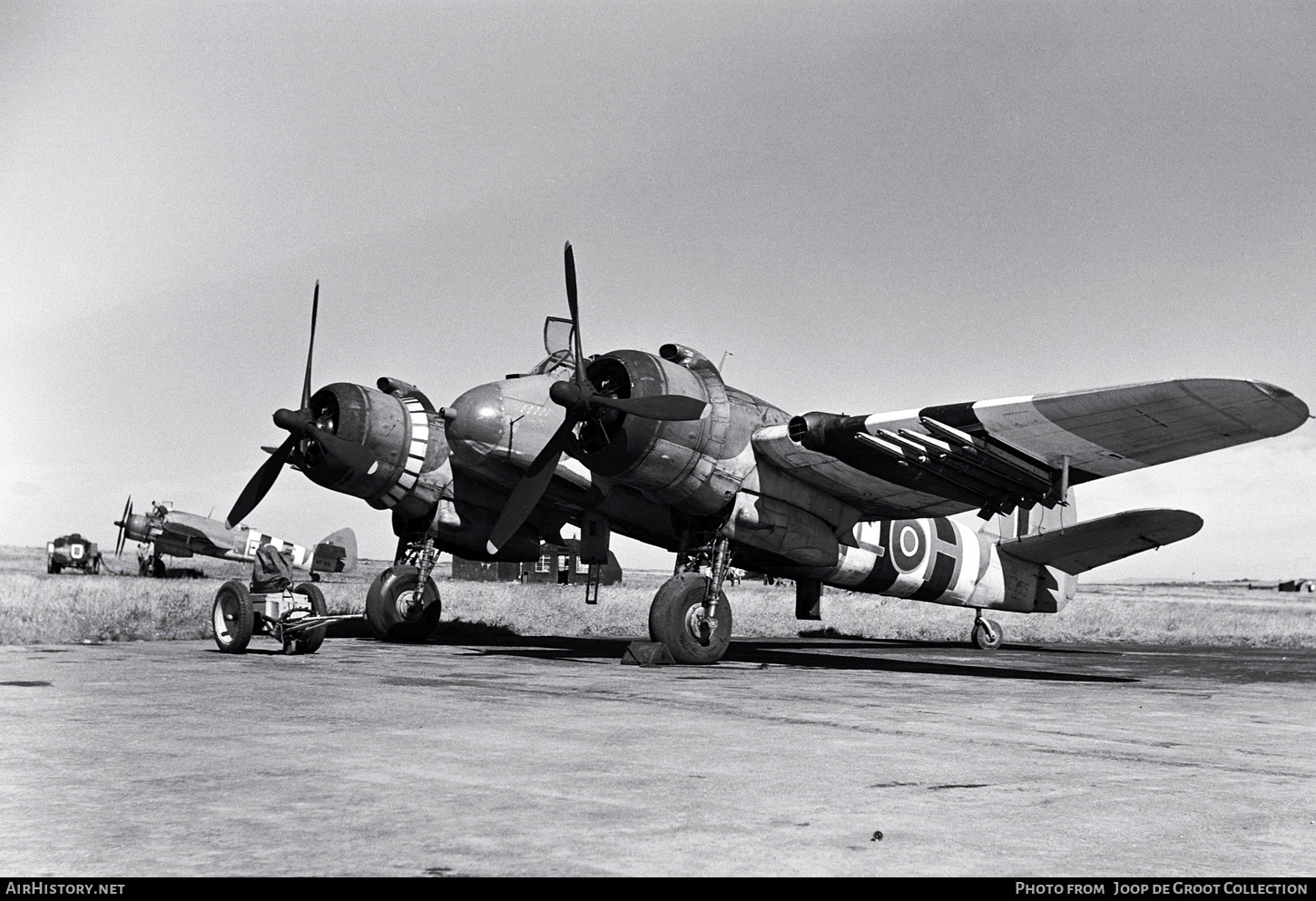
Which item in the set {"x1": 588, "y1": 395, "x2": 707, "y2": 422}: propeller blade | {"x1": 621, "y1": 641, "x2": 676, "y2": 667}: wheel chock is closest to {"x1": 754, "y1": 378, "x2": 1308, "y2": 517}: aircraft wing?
{"x1": 588, "y1": 395, "x2": 707, "y2": 422}: propeller blade

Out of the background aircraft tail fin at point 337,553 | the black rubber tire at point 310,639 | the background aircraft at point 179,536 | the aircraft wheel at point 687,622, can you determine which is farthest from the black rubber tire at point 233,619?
the background aircraft at point 179,536

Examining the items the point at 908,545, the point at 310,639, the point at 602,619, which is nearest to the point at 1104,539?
the point at 908,545

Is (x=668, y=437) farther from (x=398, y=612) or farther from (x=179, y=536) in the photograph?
(x=179, y=536)

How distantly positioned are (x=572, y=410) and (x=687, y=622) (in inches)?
142

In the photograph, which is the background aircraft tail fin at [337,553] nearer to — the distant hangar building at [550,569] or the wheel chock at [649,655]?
the distant hangar building at [550,569]

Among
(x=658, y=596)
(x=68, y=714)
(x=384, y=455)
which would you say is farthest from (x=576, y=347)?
(x=68, y=714)

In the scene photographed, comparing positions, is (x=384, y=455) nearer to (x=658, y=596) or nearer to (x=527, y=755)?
(x=658, y=596)

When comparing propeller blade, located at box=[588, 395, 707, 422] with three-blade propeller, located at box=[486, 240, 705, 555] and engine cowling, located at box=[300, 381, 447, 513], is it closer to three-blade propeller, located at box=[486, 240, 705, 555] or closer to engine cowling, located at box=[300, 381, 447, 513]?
three-blade propeller, located at box=[486, 240, 705, 555]

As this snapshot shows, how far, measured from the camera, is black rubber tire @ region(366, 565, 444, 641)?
22297 mm

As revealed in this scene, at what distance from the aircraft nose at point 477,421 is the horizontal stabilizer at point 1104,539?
11.4 metres

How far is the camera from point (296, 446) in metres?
21.6

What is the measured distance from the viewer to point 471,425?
1991 cm

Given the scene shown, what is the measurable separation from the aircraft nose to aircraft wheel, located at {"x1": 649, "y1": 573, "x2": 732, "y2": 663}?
4.93m

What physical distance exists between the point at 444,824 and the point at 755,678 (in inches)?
382
